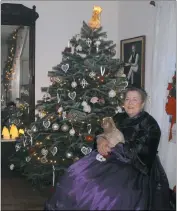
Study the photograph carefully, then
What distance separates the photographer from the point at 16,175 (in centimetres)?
509

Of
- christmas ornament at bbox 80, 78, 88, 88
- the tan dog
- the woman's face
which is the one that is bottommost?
the tan dog

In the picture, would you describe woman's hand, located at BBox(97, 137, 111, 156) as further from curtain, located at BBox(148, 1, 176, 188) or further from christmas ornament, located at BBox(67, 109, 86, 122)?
curtain, located at BBox(148, 1, 176, 188)

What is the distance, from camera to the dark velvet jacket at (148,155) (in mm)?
2633

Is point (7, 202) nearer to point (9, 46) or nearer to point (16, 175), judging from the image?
point (16, 175)

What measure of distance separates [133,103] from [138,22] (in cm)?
254

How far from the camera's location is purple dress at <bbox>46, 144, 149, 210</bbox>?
97.0 inches

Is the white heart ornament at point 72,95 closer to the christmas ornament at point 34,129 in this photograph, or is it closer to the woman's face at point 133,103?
the christmas ornament at point 34,129

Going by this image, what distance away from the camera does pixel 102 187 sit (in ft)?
8.30

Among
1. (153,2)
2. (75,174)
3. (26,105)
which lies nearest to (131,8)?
(153,2)

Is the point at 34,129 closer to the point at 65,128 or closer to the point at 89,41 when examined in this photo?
the point at 65,128

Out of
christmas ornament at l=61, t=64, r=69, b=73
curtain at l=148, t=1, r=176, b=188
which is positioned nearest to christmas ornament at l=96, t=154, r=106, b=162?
curtain at l=148, t=1, r=176, b=188

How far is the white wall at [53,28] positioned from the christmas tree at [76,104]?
1.24 meters

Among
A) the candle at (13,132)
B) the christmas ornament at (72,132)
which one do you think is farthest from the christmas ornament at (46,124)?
the candle at (13,132)

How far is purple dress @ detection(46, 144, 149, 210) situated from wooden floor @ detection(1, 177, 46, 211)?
99cm
